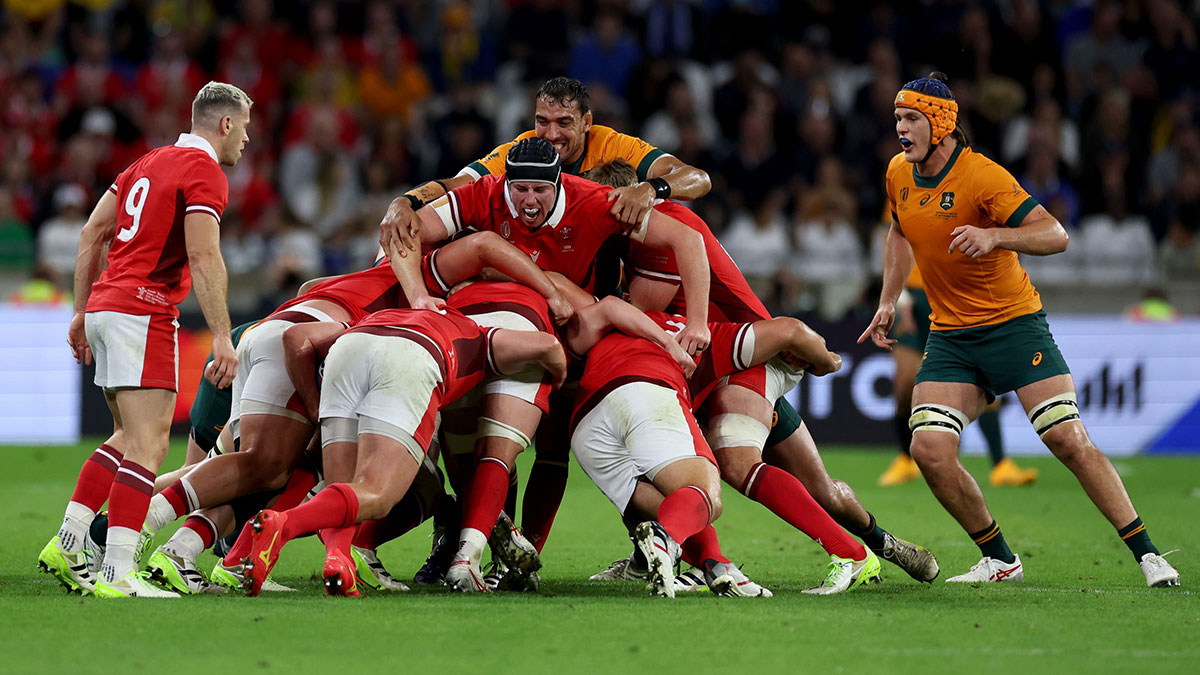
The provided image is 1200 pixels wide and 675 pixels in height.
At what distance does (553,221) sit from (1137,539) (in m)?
3.16

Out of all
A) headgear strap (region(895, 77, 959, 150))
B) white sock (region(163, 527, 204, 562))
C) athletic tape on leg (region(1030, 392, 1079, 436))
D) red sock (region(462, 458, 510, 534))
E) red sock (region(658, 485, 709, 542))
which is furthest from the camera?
headgear strap (region(895, 77, 959, 150))

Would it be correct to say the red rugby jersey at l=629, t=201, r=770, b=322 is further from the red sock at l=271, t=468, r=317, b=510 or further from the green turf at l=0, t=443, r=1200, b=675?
the red sock at l=271, t=468, r=317, b=510

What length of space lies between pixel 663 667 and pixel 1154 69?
586 inches

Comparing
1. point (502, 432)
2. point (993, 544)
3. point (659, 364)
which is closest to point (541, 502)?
point (502, 432)

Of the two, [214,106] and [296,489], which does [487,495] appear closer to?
[296,489]

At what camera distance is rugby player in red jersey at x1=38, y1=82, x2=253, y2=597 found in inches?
234

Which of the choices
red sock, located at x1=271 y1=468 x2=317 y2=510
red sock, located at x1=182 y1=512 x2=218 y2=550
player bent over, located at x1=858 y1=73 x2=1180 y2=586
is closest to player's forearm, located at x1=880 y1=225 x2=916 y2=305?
player bent over, located at x1=858 y1=73 x2=1180 y2=586

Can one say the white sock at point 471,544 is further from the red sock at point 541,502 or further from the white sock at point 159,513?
the white sock at point 159,513

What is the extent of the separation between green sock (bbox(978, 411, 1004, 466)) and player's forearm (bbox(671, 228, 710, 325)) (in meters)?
5.46

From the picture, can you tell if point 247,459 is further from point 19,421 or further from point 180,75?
point 180,75

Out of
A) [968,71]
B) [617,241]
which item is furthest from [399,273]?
[968,71]

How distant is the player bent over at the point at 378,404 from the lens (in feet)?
18.1

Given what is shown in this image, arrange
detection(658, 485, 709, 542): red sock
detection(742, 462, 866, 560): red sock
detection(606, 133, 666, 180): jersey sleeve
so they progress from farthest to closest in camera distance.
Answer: detection(606, 133, 666, 180): jersey sleeve
detection(742, 462, 866, 560): red sock
detection(658, 485, 709, 542): red sock

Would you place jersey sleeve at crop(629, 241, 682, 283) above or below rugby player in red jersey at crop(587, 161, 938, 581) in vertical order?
above
